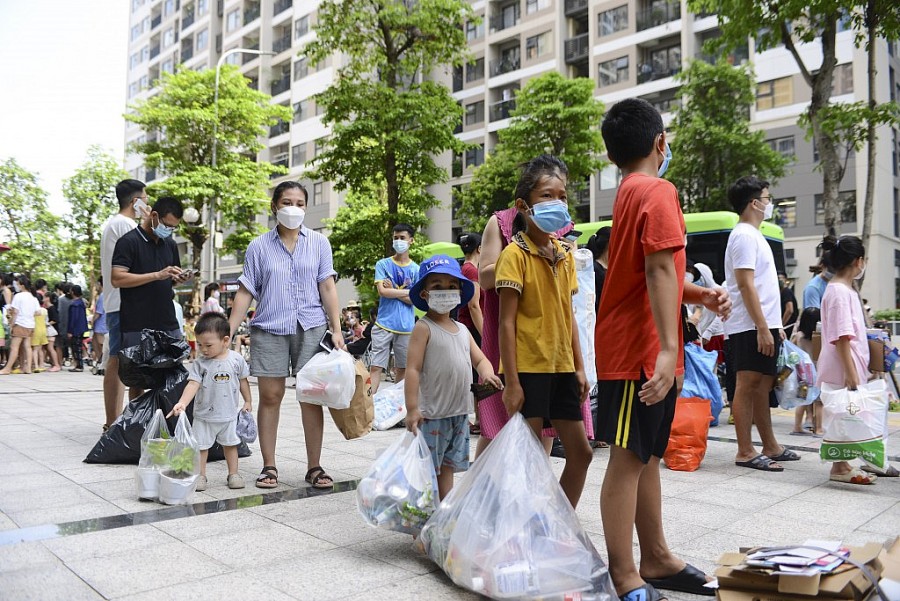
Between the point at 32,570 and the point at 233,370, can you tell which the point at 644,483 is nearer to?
the point at 32,570

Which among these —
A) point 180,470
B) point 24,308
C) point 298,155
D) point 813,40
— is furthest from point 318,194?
point 180,470

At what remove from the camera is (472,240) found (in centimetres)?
645

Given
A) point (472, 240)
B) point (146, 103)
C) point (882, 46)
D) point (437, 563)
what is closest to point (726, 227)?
point (472, 240)

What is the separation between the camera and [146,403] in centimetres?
520

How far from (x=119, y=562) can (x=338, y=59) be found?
→ 1626 inches

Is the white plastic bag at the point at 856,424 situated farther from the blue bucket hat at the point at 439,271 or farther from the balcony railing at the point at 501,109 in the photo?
the balcony railing at the point at 501,109

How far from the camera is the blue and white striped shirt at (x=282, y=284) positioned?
460 centimetres

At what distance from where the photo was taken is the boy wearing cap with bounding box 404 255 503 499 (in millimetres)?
3406

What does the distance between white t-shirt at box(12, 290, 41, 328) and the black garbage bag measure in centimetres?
1029

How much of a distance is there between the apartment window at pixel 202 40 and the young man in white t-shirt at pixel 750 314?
2132 inches

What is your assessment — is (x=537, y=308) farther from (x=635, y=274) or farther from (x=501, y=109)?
(x=501, y=109)

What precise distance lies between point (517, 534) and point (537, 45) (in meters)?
36.7

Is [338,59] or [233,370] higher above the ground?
[338,59]

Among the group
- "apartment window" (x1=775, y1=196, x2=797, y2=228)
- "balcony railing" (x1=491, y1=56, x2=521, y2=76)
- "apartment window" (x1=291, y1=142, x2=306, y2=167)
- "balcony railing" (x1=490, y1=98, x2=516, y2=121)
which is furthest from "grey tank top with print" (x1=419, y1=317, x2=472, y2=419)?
"apartment window" (x1=291, y1=142, x2=306, y2=167)
